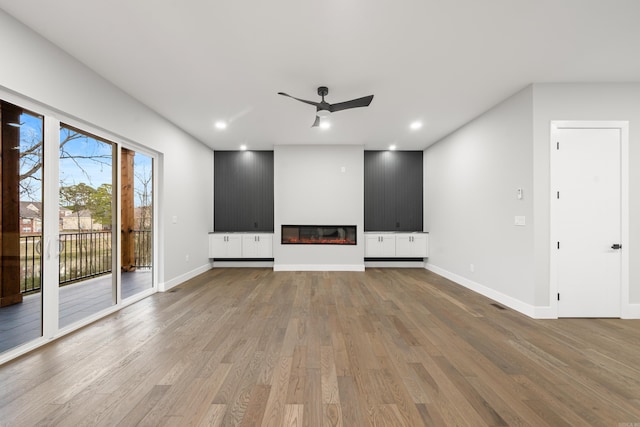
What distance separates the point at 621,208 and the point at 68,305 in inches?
255

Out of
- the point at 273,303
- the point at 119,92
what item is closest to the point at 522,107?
the point at 273,303

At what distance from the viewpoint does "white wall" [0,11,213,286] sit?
94.2 inches

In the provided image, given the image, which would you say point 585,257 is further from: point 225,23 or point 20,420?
point 20,420

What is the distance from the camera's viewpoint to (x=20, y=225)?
8.18ft

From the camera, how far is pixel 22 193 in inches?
98.9

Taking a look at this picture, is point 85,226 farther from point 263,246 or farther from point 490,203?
point 490,203

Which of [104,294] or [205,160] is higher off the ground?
[205,160]

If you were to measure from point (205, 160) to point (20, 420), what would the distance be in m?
5.32

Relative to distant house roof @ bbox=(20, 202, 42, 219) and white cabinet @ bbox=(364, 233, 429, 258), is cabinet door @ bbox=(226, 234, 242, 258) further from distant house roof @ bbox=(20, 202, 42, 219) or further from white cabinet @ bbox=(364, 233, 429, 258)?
distant house roof @ bbox=(20, 202, 42, 219)

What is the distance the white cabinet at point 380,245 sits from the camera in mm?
6453

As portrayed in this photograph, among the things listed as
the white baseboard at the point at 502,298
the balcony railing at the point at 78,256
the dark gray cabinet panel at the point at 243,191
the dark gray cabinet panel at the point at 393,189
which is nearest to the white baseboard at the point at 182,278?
the balcony railing at the point at 78,256

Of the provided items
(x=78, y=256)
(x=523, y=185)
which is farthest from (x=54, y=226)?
(x=523, y=185)

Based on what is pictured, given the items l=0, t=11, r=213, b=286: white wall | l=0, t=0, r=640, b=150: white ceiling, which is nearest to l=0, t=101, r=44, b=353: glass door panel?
l=0, t=11, r=213, b=286: white wall

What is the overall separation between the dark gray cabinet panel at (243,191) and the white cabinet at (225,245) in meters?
0.41
